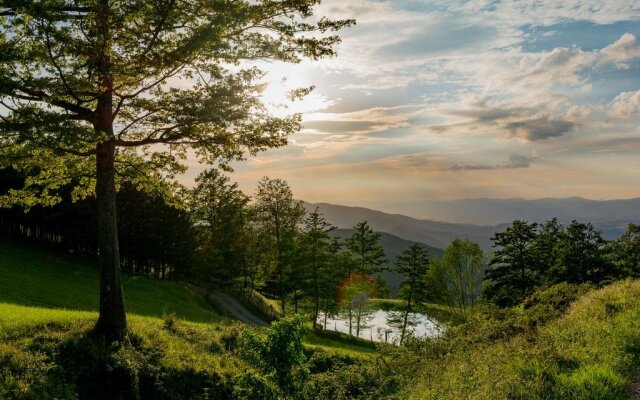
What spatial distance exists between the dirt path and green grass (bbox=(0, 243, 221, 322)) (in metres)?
3.26

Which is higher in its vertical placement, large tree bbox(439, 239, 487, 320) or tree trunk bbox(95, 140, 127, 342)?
tree trunk bbox(95, 140, 127, 342)

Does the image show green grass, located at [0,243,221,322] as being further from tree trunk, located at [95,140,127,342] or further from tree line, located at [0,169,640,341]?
tree trunk, located at [95,140,127,342]

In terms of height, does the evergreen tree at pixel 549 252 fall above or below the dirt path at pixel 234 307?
above

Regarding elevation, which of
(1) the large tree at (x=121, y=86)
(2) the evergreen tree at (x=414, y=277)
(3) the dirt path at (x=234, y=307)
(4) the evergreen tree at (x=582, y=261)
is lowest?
(3) the dirt path at (x=234, y=307)

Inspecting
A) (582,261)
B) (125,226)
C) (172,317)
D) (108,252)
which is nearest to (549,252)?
(582,261)

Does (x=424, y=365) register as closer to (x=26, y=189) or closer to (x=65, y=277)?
(x=26, y=189)

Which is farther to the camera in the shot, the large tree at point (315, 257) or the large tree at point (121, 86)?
the large tree at point (315, 257)

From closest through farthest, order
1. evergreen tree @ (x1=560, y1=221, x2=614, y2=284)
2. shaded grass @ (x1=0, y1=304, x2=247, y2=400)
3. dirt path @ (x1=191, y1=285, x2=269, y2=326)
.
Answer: shaded grass @ (x1=0, y1=304, x2=247, y2=400), evergreen tree @ (x1=560, y1=221, x2=614, y2=284), dirt path @ (x1=191, y1=285, x2=269, y2=326)

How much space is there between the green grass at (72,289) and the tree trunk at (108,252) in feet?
28.3

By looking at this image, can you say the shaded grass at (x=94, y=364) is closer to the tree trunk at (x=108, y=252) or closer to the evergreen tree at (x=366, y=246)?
the tree trunk at (x=108, y=252)

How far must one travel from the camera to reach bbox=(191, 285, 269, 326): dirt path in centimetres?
4928

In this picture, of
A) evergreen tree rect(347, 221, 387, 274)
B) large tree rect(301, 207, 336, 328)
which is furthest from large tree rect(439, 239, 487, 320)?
large tree rect(301, 207, 336, 328)

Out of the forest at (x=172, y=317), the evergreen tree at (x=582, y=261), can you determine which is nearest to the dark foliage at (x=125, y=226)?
the forest at (x=172, y=317)

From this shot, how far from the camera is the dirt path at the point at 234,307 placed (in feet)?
162
